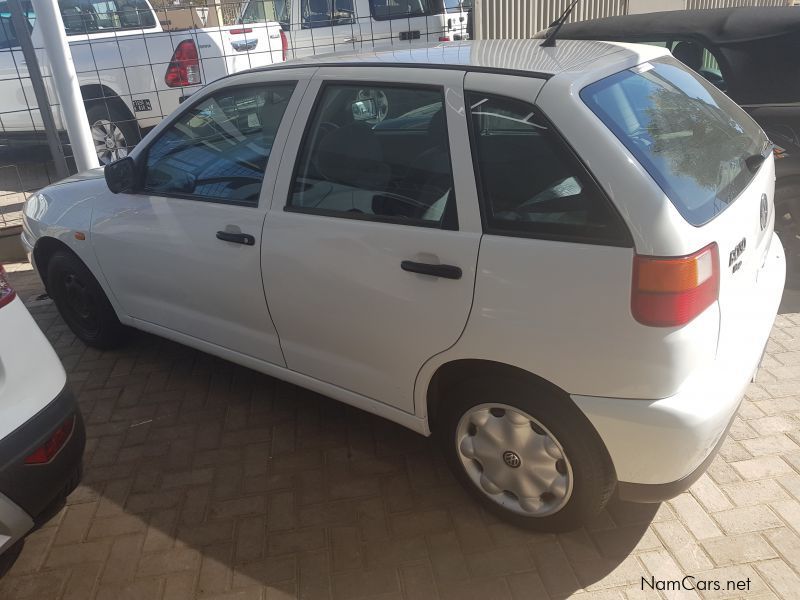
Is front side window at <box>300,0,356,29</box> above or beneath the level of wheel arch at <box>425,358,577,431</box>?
above

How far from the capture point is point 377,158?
8.40 feet

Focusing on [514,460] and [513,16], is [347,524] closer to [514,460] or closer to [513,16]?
[514,460]

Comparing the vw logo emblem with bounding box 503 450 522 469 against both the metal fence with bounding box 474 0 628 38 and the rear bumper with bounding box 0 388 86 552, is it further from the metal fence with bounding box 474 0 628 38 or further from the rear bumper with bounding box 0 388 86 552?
the metal fence with bounding box 474 0 628 38

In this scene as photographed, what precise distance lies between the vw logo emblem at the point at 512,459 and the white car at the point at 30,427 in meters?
1.57

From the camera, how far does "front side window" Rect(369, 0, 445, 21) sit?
8.44 metres

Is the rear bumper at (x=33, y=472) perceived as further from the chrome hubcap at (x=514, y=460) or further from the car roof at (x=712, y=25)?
the car roof at (x=712, y=25)

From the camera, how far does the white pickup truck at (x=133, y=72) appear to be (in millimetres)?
6910

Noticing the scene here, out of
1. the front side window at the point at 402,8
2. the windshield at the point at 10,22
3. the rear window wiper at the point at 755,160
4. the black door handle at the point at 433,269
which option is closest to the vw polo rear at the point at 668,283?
the rear window wiper at the point at 755,160

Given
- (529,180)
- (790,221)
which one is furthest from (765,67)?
(529,180)

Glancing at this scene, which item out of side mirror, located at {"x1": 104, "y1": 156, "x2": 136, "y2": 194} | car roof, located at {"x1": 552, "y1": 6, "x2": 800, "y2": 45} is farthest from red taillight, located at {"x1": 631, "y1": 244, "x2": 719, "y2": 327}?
car roof, located at {"x1": 552, "y1": 6, "x2": 800, "y2": 45}

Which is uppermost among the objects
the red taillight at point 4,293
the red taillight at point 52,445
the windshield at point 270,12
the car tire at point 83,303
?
the windshield at point 270,12

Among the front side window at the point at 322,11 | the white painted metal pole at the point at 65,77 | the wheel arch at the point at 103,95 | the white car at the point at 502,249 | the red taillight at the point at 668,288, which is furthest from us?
the front side window at the point at 322,11

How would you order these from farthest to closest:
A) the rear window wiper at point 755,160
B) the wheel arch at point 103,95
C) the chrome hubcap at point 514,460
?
the wheel arch at point 103,95 < the rear window wiper at point 755,160 < the chrome hubcap at point 514,460

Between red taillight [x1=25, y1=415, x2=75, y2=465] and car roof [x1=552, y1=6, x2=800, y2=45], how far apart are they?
414cm
